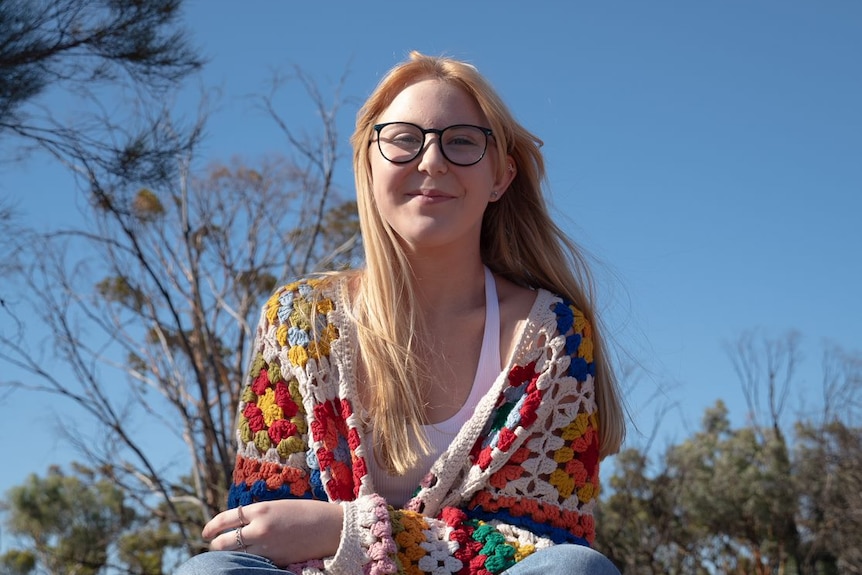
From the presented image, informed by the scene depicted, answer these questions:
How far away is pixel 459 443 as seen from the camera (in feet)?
6.36

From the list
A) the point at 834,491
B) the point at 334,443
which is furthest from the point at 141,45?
the point at 834,491

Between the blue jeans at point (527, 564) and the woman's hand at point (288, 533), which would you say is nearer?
the blue jeans at point (527, 564)

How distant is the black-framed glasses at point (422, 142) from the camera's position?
6.72 ft

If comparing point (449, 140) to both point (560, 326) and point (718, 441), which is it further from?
point (718, 441)

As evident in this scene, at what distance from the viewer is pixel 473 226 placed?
215cm

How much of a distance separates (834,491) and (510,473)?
39.6 ft

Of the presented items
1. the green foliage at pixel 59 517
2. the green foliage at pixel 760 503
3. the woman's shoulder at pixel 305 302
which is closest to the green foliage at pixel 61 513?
the green foliage at pixel 59 517

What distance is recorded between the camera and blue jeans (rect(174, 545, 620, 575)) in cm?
155

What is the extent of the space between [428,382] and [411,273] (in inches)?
9.6

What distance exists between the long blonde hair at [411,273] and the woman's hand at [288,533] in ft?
0.83

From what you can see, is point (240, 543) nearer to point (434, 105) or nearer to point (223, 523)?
point (223, 523)

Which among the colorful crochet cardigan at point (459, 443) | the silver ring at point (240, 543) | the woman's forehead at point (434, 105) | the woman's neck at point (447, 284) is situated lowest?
the silver ring at point (240, 543)

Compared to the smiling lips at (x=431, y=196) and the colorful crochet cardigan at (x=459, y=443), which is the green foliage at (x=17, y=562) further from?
the smiling lips at (x=431, y=196)

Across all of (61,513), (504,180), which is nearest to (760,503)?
(61,513)
